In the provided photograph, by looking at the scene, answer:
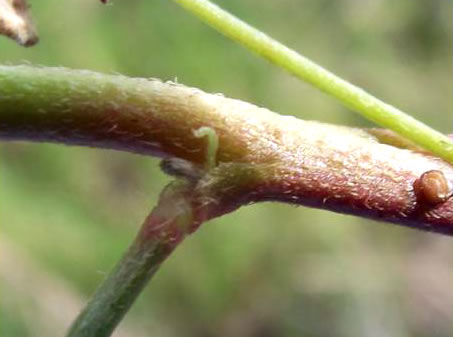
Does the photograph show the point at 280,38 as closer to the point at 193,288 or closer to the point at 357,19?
the point at 357,19

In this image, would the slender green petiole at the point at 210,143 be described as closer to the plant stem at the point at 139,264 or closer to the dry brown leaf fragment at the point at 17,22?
the plant stem at the point at 139,264

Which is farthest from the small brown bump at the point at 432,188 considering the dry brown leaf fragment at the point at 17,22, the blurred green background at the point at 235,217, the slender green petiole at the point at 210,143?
the blurred green background at the point at 235,217

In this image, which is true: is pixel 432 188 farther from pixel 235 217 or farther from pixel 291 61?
pixel 235 217

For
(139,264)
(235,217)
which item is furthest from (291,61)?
(235,217)

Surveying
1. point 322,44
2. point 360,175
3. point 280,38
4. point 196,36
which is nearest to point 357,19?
point 322,44

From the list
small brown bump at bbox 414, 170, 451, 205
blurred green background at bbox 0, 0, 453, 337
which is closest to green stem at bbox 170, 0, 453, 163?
small brown bump at bbox 414, 170, 451, 205

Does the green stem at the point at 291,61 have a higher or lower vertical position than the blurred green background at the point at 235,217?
lower

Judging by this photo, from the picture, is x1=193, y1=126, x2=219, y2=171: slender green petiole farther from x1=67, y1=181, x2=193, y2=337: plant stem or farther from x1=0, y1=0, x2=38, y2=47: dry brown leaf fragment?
x1=0, y1=0, x2=38, y2=47: dry brown leaf fragment
